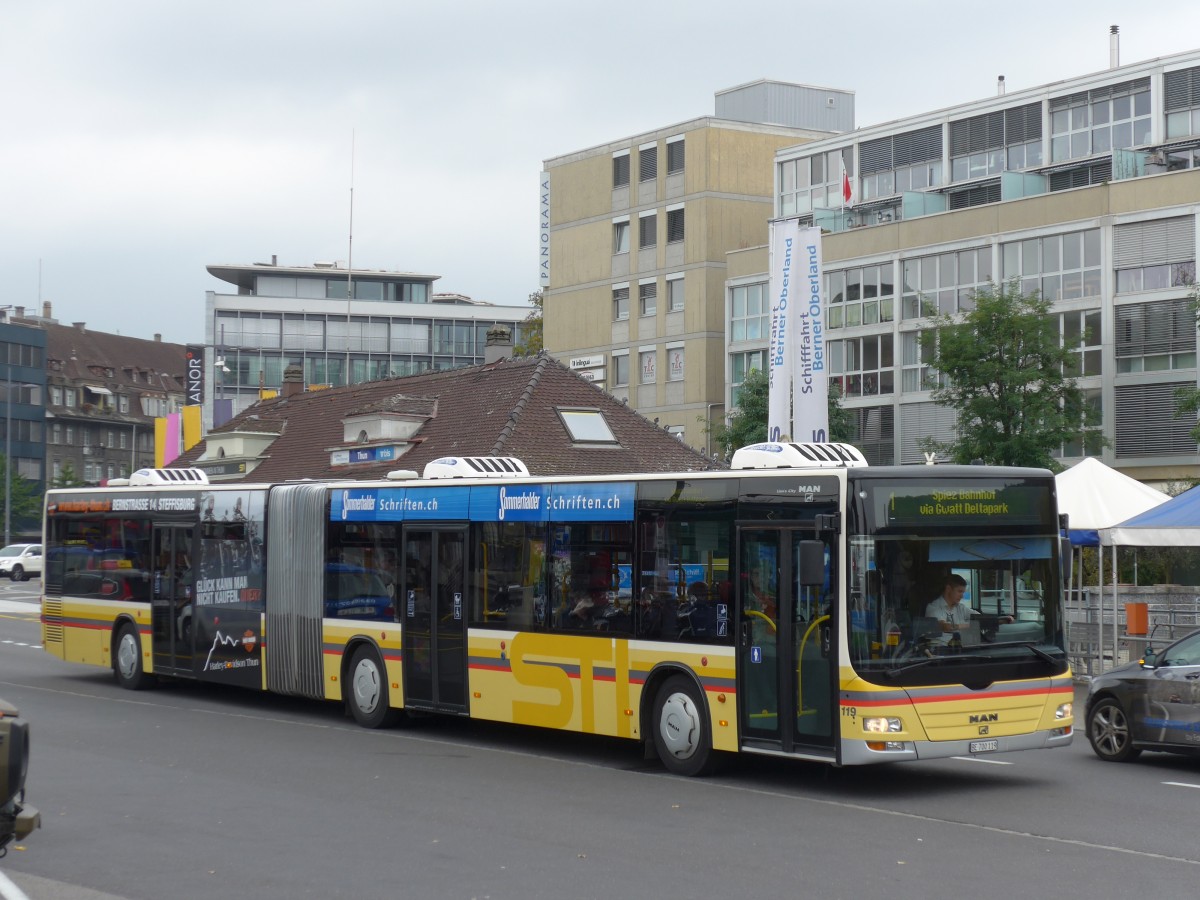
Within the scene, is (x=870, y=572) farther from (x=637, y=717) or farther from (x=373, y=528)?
(x=373, y=528)

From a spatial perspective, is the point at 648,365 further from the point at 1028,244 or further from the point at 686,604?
the point at 686,604

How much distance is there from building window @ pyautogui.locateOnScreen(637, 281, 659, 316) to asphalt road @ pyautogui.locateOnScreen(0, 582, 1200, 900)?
4978 centimetres

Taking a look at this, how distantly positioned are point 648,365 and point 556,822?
2213 inches

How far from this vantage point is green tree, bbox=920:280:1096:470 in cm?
4444

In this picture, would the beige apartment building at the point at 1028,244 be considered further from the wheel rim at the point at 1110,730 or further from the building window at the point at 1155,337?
the wheel rim at the point at 1110,730

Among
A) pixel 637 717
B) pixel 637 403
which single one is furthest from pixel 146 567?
pixel 637 403

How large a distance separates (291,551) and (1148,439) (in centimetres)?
3537

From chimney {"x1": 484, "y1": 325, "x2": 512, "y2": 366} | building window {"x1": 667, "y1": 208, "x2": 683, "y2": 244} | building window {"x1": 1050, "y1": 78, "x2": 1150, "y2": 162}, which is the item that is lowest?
chimney {"x1": 484, "y1": 325, "x2": 512, "y2": 366}

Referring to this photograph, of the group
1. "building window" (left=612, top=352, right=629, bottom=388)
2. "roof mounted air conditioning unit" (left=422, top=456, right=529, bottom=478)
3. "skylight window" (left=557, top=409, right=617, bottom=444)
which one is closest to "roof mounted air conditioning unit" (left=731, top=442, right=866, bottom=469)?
"roof mounted air conditioning unit" (left=422, top=456, right=529, bottom=478)

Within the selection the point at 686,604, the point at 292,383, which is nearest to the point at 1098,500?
the point at 686,604

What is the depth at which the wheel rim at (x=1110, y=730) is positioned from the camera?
15.9 m

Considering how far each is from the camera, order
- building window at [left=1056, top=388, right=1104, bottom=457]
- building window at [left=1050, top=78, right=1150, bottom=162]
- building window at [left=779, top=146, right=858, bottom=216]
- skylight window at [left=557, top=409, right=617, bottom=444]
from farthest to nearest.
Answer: building window at [left=779, top=146, right=858, bottom=216] < building window at [left=1050, top=78, right=1150, bottom=162] < building window at [left=1056, top=388, right=1104, bottom=457] < skylight window at [left=557, top=409, right=617, bottom=444]

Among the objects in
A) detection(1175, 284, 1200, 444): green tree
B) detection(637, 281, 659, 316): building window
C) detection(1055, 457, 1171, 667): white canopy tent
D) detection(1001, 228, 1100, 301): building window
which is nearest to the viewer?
detection(1055, 457, 1171, 667): white canopy tent

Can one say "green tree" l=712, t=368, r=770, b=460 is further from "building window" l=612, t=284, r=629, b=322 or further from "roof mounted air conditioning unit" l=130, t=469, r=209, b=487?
"roof mounted air conditioning unit" l=130, t=469, r=209, b=487
